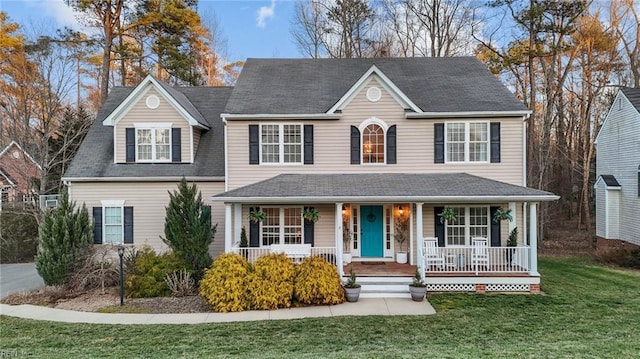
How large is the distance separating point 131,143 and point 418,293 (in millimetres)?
11782

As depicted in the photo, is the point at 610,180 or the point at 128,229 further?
the point at 610,180

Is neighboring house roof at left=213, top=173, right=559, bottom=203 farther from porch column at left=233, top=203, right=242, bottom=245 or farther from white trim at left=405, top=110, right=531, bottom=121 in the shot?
white trim at left=405, top=110, right=531, bottom=121

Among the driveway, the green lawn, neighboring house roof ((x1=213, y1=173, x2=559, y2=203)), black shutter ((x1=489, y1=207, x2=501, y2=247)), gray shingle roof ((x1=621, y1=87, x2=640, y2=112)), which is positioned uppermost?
gray shingle roof ((x1=621, y1=87, x2=640, y2=112))

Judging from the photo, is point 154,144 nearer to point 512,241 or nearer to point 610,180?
point 512,241

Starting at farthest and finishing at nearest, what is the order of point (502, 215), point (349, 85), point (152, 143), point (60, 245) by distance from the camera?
1. point (349, 85)
2. point (152, 143)
3. point (502, 215)
4. point (60, 245)

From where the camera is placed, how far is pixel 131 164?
1445 cm

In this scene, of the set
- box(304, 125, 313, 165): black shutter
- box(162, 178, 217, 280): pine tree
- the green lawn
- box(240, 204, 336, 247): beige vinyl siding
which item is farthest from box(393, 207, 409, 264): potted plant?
box(162, 178, 217, 280): pine tree

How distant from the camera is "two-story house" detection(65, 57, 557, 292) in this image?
40.9ft

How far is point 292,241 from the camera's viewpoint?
13570 millimetres

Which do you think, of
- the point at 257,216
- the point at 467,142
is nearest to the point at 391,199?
the point at 467,142

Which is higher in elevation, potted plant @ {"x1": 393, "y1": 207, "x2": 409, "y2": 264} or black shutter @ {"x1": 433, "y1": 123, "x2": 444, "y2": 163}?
black shutter @ {"x1": 433, "y1": 123, "x2": 444, "y2": 163}

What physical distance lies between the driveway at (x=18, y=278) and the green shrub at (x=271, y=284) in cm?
776

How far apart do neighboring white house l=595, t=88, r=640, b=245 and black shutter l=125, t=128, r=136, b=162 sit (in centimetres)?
2195

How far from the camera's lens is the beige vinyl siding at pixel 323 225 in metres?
13.6
